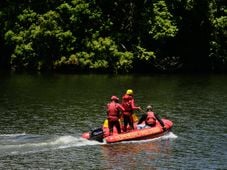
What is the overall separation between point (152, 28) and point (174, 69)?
580 centimetres

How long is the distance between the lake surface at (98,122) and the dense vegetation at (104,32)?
603 cm

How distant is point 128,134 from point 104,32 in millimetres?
34928

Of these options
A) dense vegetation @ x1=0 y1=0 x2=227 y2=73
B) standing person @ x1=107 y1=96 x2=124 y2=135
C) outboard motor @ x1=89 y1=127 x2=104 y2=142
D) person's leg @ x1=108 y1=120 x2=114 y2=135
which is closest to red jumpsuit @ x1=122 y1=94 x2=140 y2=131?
standing person @ x1=107 y1=96 x2=124 y2=135

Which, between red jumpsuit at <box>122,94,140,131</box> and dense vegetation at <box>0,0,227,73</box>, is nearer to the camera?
red jumpsuit at <box>122,94,140,131</box>

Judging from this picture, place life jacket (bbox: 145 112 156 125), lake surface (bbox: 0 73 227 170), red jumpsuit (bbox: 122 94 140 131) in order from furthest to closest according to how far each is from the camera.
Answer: life jacket (bbox: 145 112 156 125) < red jumpsuit (bbox: 122 94 140 131) < lake surface (bbox: 0 73 227 170)

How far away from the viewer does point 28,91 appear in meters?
45.5

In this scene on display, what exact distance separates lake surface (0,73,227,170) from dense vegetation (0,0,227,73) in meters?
6.03

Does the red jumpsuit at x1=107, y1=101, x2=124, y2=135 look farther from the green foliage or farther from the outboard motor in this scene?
the green foliage

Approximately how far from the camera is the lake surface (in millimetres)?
24875

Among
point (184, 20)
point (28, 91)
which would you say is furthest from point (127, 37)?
point (28, 91)

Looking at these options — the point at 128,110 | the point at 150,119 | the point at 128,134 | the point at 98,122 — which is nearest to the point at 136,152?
the point at 128,134

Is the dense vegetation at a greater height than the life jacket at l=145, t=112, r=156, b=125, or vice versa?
the dense vegetation

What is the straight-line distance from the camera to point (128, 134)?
1115 inches

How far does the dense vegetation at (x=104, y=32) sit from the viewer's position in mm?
60719
